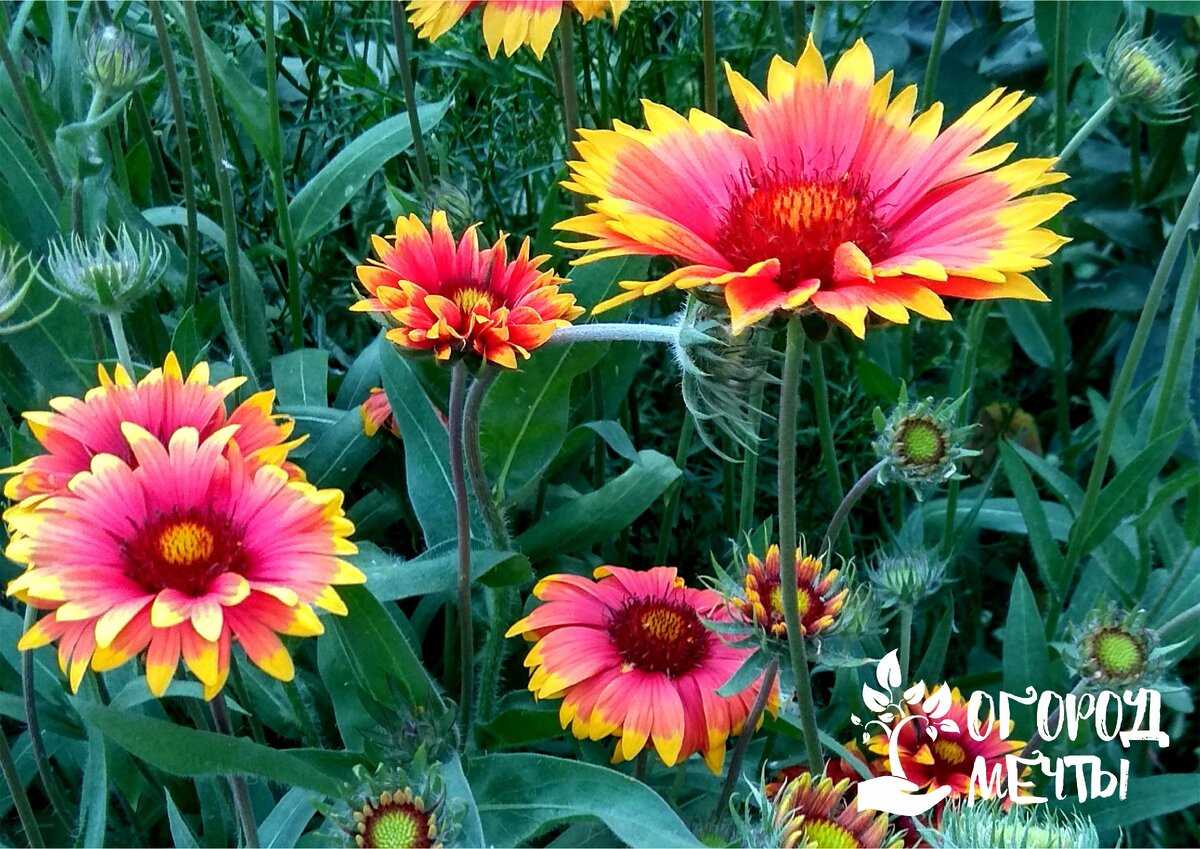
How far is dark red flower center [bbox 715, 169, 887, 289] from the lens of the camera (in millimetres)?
608

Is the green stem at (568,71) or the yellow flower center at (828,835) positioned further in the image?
the green stem at (568,71)

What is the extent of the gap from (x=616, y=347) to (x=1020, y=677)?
415 millimetres

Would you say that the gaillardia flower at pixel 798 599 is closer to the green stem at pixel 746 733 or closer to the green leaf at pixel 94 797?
the green stem at pixel 746 733

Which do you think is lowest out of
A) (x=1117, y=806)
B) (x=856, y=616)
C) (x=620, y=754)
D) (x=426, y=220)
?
(x=1117, y=806)

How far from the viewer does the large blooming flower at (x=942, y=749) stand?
2.65 feet

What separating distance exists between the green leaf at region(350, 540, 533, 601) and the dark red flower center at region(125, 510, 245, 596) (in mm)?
188

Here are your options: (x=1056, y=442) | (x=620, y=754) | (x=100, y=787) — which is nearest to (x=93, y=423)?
(x=100, y=787)

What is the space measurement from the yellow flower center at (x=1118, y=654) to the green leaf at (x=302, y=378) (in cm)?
60

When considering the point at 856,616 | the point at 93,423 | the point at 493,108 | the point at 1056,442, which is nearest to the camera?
the point at 93,423

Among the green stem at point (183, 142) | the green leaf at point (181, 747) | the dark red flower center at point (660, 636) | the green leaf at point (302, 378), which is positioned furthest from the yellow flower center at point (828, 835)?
the green stem at point (183, 142)

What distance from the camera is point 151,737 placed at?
0.63 m

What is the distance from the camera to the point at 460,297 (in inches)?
28.1

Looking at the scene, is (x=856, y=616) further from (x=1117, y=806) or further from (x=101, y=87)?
(x=101, y=87)

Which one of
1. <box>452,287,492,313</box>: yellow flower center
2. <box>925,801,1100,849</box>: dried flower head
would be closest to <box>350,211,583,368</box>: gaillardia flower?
<box>452,287,492,313</box>: yellow flower center
